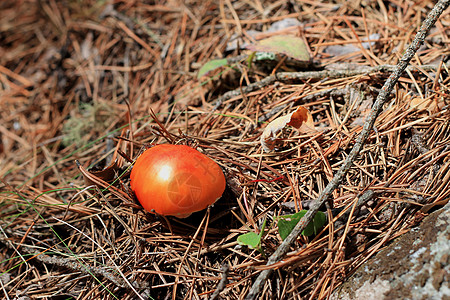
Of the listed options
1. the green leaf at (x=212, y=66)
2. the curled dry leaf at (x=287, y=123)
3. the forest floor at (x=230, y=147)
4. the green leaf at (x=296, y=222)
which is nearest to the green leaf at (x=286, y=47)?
the forest floor at (x=230, y=147)

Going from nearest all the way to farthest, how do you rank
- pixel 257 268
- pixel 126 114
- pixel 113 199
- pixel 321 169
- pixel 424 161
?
pixel 257 268 < pixel 424 161 < pixel 321 169 < pixel 113 199 < pixel 126 114

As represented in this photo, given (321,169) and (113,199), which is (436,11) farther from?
(113,199)

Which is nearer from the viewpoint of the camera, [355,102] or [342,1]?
[355,102]

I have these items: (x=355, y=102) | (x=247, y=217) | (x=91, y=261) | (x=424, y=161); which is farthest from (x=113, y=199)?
(x=424, y=161)

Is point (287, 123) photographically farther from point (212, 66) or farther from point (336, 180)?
point (212, 66)

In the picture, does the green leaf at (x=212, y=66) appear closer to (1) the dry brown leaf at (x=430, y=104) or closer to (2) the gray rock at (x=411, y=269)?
(1) the dry brown leaf at (x=430, y=104)

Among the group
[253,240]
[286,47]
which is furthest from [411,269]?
[286,47]
